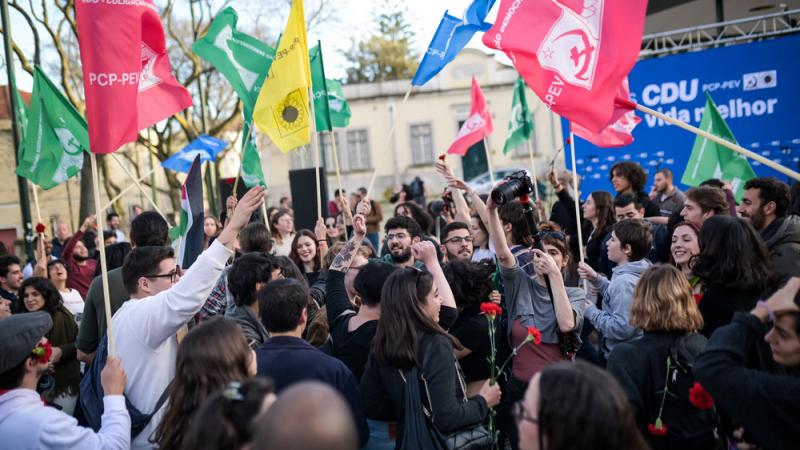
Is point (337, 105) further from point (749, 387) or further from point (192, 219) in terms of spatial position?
point (749, 387)

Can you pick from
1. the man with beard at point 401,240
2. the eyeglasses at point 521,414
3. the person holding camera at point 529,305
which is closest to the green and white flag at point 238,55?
the man with beard at point 401,240

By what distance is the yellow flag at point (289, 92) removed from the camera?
7863mm

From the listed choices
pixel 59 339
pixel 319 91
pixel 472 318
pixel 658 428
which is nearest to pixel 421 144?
pixel 319 91

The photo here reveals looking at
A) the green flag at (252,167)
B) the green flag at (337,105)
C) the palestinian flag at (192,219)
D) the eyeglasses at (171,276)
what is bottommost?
the eyeglasses at (171,276)

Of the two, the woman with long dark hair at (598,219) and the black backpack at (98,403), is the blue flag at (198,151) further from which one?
the black backpack at (98,403)

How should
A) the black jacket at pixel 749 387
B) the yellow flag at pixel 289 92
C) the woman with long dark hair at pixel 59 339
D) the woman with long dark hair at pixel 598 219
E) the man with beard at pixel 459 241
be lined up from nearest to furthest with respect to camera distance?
the black jacket at pixel 749 387 → the woman with long dark hair at pixel 59 339 → the man with beard at pixel 459 241 → the woman with long dark hair at pixel 598 219 → the yellow flag at pixel 289 92

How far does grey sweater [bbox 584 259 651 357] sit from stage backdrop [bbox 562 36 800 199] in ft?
Result: 31.3

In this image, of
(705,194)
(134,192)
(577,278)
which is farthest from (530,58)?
(134,192)

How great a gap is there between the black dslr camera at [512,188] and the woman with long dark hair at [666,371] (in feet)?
4.15

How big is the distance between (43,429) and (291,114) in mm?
5636

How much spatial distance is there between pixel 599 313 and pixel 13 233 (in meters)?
26.0

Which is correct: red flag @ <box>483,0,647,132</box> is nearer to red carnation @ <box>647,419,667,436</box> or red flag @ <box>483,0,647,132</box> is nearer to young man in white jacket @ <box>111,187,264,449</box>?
red carnation @ <box>647,419,667,436</box>

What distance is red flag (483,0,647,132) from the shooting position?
5051mm

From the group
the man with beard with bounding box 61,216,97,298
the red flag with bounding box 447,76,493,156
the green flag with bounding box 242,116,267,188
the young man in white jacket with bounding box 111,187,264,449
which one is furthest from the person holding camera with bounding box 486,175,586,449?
the man with beard with bounding box 61,216,97,298
